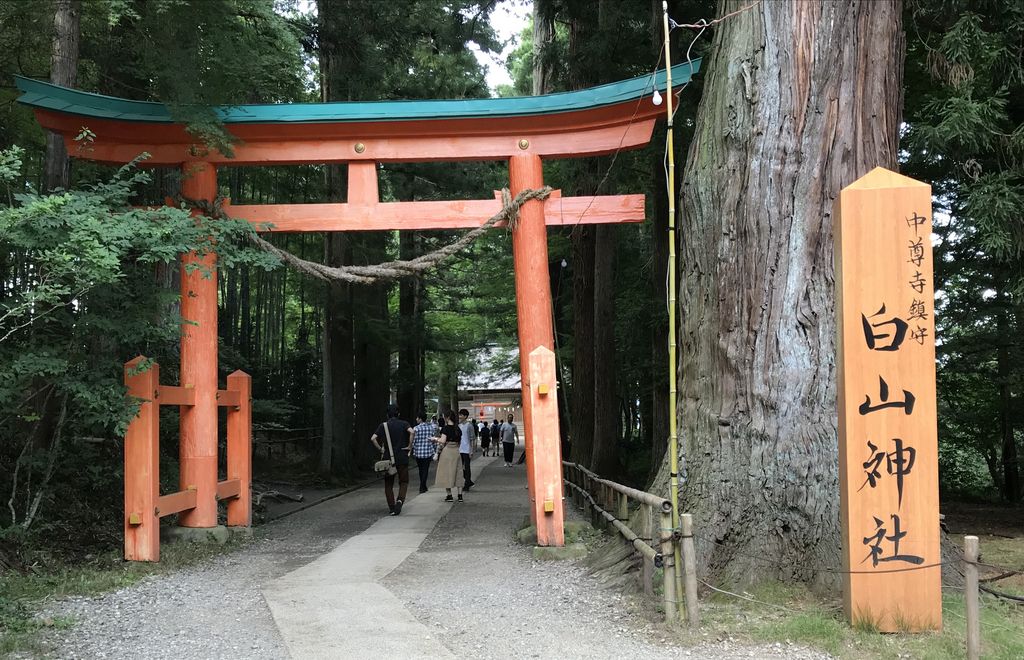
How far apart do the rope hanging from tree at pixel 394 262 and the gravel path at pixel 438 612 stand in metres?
3.15

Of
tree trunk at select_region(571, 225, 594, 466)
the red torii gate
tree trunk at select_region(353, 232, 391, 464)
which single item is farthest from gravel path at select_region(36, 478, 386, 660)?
tree trunk at select_region(353, 232, 391, 464)

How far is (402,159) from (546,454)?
380cm

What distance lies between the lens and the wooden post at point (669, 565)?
539cm

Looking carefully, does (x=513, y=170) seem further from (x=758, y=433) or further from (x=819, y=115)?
(x=758, y=433)

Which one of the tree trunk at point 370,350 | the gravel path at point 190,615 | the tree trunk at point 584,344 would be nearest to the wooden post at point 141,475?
→ the gravel path at point 190,615

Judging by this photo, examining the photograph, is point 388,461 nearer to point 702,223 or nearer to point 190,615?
point 190,615

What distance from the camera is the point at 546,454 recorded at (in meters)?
8.88

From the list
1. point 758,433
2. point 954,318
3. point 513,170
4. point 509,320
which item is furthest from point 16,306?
point 509,320

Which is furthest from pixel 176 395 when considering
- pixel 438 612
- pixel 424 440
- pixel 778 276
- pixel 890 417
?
pixel 890 417

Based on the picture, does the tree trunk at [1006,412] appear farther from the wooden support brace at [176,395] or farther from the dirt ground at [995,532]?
the wooden support brace at [176,395]

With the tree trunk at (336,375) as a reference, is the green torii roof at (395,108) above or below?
above

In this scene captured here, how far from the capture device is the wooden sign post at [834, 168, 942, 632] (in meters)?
5.10

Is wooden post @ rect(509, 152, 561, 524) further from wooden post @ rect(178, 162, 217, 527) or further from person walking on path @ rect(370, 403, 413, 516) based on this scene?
wooden post @ rect(178, 162, 217, 527)

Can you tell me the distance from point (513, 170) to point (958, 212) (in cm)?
659
